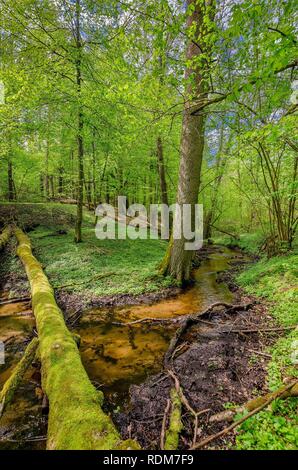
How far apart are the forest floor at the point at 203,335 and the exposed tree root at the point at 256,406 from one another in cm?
4

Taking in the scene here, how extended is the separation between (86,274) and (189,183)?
13.1 ft

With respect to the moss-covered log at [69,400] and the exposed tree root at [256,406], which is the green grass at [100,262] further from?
the exposed tree root at [256,406]

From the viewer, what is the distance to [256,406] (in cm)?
224

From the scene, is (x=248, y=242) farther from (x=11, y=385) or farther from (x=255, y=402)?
(x=11, y=385)

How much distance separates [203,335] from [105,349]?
1671mm

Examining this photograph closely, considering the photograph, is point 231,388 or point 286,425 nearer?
point 286,425

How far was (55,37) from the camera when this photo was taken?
6863mm

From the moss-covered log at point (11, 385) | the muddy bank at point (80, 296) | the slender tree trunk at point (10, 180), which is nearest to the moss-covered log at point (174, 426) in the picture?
the moss-covered log at point (11, 385)

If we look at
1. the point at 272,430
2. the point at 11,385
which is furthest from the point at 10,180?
the point at 272,430

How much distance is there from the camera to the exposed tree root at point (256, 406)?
1.97 metres

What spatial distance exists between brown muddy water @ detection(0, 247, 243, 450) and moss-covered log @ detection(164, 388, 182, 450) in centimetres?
67
